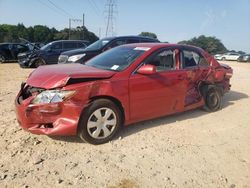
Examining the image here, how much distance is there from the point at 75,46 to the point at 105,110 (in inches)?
497

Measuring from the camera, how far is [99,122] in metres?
4.50

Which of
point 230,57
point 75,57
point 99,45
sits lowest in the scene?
point 75,57

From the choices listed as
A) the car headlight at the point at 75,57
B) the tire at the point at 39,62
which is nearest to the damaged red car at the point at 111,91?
the car headlight at the point at 75,57

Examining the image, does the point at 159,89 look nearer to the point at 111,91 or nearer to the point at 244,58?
the point at 111,91

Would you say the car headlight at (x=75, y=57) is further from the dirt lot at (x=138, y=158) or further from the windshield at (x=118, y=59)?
the dirt lot at (x=138, y=158)

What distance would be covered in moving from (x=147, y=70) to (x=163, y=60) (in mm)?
730

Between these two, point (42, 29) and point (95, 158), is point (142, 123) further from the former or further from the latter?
point (42, 29)

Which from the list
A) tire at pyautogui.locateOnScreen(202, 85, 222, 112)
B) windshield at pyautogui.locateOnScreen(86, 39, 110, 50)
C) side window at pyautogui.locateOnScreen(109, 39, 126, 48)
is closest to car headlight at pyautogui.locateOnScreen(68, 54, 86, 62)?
windshield at pyautogui.locateOnScreen(86, 39, 110, 50)

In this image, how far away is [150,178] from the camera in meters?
3.63

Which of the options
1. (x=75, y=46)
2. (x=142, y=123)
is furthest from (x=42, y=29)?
Answer: (x=142, y=123)

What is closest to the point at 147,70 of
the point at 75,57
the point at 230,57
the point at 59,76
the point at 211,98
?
the point at 59,76

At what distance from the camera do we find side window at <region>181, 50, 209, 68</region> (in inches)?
229

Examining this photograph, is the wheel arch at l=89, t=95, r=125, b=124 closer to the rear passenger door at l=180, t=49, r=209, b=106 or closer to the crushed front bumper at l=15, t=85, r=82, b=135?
the crushed front bumper at l=15, t=85, r=82, b=135

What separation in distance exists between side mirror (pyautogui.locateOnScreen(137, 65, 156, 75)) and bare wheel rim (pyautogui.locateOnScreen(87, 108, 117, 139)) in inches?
33.0
